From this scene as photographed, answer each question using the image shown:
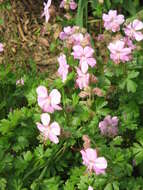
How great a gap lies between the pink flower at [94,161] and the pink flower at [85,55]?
1.39 ft

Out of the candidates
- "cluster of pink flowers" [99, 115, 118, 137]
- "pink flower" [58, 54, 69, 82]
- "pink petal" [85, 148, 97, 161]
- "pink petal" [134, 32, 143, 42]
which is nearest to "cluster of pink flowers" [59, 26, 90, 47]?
"pink flower" [58, 54, 69, 82]

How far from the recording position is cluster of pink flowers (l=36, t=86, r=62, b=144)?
2.11 meters

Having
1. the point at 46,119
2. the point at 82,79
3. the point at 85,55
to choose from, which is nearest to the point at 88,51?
the point at 85,55

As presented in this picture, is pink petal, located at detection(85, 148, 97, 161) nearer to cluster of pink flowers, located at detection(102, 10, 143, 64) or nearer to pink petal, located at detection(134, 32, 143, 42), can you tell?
cluster of pink flowers, located at detection(102, 10, 143, 64)

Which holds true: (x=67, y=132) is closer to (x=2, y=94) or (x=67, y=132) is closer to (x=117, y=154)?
(x=117, y=154)

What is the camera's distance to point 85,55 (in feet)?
7.45

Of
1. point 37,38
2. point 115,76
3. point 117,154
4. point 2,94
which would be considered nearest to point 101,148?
point 117,154

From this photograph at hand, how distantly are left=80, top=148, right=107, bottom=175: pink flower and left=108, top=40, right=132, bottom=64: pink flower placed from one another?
0.49 metres

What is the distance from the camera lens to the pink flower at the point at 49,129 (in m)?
2.10

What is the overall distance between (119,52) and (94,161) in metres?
0.53

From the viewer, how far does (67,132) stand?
2.18 meters

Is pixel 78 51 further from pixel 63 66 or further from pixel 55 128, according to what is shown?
pixel 55 128

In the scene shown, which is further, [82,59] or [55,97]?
[82,59]

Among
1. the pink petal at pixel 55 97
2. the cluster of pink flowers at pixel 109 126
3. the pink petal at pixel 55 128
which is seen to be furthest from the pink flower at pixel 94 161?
the cluster of pink flowers at pixel 109 126
